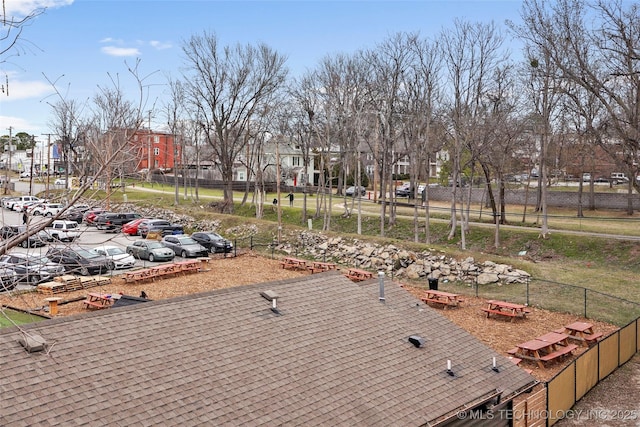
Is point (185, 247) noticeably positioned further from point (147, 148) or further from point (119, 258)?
point (147, 148)

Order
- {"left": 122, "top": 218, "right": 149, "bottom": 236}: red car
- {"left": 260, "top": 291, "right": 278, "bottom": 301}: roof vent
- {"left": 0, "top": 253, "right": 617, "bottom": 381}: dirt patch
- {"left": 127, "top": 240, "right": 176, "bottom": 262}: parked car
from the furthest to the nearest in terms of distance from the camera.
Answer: {"left": 122, "top": 218, "right": 149, "bottom": 236}: red car → {"left": 127, "top": 240, "right": 176, "bottom": 262}: parked car → {"left": 0, "top": 253, "right": 617, "bottom": 381}: dirt patch → {"left": 260, "top": 291, "right": 278, "bottom": 301}: roof vent

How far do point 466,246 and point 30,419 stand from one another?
3669 centimetres

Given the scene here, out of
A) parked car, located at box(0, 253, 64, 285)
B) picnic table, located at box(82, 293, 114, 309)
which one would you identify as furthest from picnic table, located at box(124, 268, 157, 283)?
parked car, located at box(0, 253, 64, 285)

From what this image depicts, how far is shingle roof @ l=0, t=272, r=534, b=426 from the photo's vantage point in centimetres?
816

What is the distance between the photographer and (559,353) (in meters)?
17.8

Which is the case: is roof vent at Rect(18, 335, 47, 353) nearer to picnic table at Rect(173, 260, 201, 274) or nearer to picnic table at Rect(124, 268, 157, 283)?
picnic table at Rect(124, 268, 157, 283)

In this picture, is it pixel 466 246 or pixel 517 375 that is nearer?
pixel 517 375

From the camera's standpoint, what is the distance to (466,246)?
4091 centimetres

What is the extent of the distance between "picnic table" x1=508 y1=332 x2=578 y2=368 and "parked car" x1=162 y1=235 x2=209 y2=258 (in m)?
22.3

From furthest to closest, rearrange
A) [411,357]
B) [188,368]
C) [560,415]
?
[560,415] < [411,357] < [188,368]

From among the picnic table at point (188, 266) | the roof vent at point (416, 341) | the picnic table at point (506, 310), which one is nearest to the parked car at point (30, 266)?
the roof vent at point (416, 341)

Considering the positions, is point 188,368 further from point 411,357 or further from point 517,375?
point 517,375

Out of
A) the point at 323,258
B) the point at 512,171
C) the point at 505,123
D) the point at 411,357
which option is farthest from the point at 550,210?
the point at 411,357

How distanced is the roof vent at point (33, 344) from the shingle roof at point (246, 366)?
0.27ft
